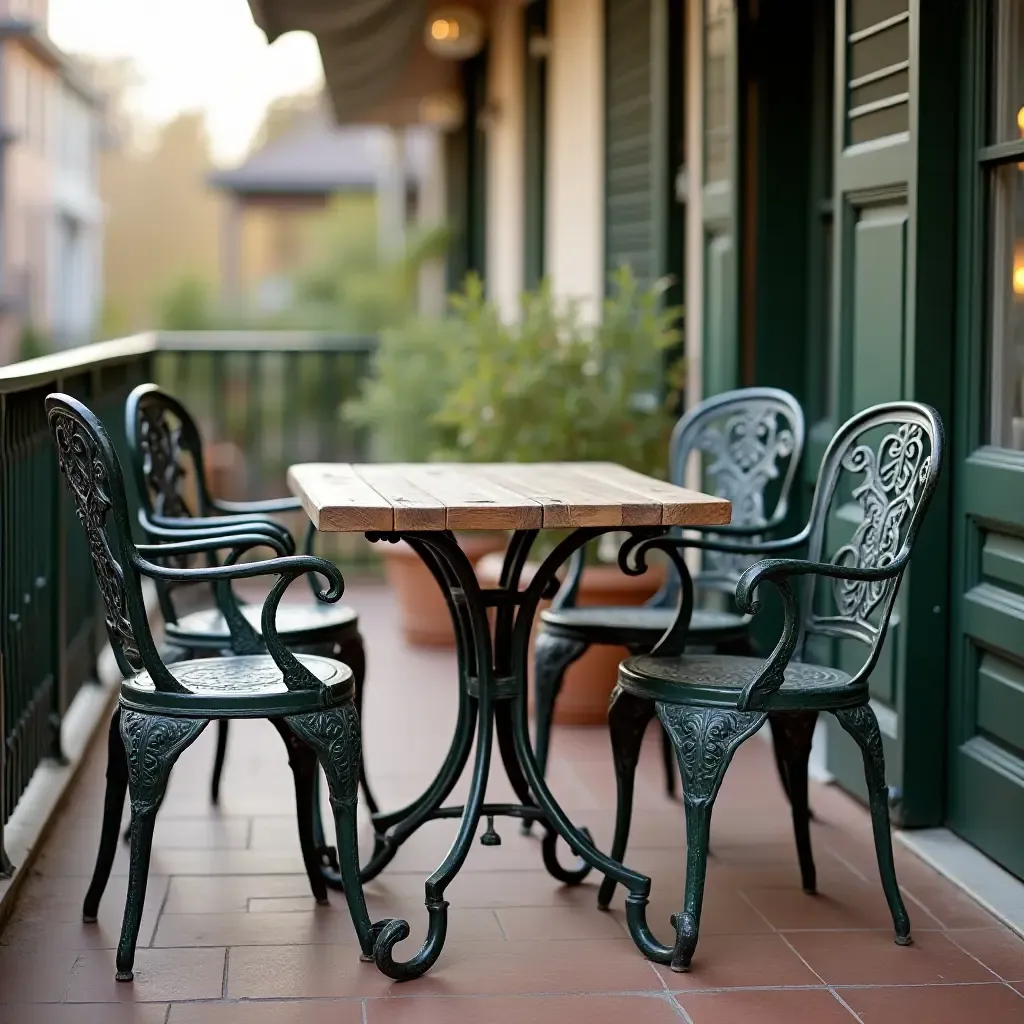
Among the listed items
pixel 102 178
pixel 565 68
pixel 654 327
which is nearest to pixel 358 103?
pixel 565 68

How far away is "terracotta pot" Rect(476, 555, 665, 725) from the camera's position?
5016 mm

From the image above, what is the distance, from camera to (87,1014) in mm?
2867

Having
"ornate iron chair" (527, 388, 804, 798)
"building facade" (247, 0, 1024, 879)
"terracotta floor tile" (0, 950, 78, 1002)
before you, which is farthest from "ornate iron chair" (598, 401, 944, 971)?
"terracotta floor tile" (0, 950, 78, 1002)

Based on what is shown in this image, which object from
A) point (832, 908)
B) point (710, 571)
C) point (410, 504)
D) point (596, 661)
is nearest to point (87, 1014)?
point (410, 504)

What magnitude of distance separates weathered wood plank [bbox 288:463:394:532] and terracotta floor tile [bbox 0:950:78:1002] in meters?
0.94

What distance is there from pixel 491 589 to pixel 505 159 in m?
6.07

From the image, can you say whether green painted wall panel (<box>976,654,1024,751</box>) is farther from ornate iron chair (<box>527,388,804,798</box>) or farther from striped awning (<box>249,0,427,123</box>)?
striped awning (<box>249,0,427,123</box>)

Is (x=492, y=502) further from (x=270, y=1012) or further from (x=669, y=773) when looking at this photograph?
(x=669, y=773)

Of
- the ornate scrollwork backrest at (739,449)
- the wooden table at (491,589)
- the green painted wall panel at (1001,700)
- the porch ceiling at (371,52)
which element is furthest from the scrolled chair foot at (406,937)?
the porch ceiling at (371,52)

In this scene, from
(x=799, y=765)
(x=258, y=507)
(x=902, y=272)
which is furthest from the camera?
(x=258, y=507)

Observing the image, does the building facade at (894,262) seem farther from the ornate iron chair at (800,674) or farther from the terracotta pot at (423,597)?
the terracotta pot at (423,597)

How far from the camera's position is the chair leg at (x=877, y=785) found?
10.6ft

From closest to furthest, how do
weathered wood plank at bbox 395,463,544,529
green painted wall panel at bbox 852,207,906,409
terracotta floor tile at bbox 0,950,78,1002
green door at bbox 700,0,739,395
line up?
terracotta floor tile at bbox 0,950,78,1002, weathered wood plank at bbox 395,463,544,529, green painted wall panel at bbox 852,207,906,409, green door at bbox 700,0,739,395

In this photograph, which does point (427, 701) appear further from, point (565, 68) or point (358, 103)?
point (358, 103)
